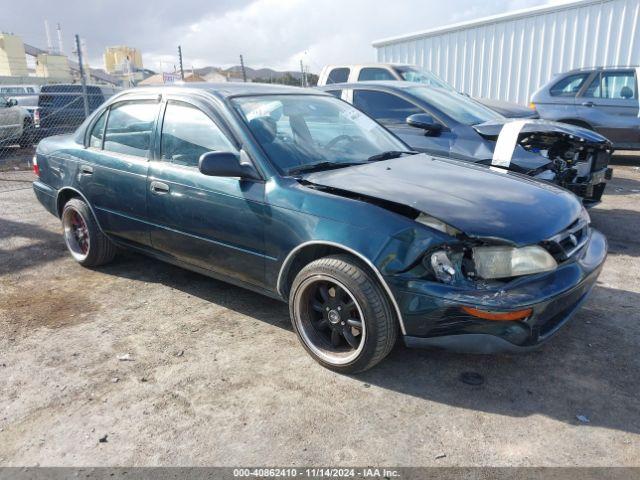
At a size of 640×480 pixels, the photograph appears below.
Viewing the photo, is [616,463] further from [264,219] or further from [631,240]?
[631,240]

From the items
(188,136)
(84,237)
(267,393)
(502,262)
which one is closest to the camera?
(502,262)

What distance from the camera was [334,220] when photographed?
296 cm

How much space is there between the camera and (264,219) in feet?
10.8

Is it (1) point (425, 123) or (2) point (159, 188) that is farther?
(1) point (425, 123)

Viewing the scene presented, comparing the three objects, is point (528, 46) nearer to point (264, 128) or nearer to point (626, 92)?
point (626, 92)

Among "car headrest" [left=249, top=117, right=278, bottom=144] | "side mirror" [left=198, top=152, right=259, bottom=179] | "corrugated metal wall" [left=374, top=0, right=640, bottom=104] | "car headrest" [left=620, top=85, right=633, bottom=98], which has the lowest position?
"side mirror" [left=198, top=152, right=259, bottom=179]

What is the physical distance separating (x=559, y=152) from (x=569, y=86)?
171 inches

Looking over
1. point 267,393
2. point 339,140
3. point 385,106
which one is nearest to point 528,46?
point 385,106

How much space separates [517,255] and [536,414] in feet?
2.65

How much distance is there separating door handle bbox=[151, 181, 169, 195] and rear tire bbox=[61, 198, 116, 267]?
100 cm

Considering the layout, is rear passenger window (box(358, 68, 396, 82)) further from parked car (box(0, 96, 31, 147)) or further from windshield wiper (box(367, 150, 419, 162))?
parked car (box(0, 96, 31, 147))

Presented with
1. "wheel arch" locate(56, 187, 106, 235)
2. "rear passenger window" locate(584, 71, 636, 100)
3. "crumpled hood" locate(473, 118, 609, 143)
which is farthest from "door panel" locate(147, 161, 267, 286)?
"rear passenger window" locate(584, 71, 636, 100)

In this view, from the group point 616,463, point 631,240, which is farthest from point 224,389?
point 631,240

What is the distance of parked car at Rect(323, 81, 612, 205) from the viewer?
5.49 metres
